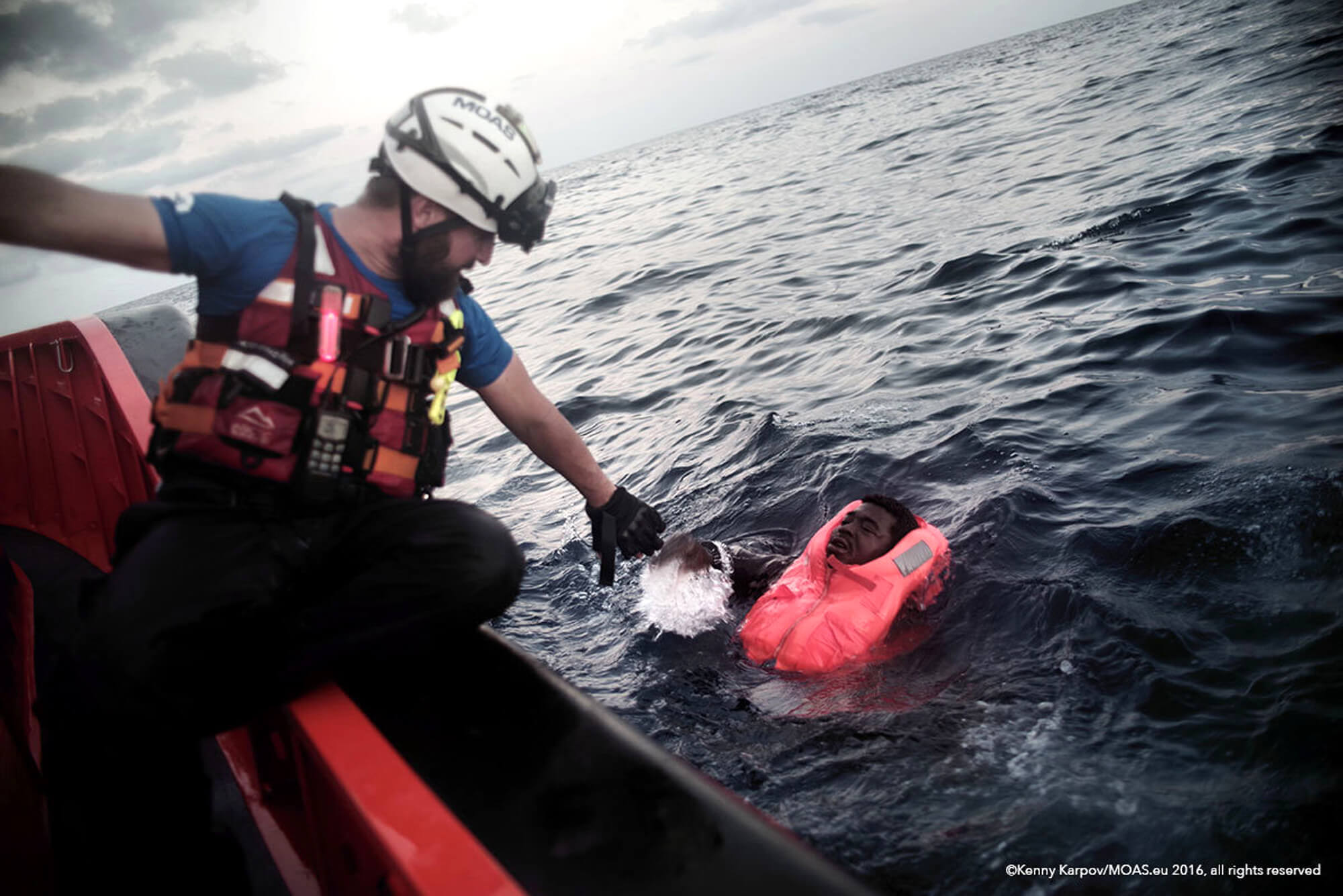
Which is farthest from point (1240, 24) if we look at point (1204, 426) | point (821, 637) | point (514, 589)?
point (514, 589)

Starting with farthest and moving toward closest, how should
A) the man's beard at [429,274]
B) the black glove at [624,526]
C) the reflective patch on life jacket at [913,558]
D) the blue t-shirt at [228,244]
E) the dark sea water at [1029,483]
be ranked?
the reflective patch on life jacket at [913,558] → the black glove at [624,526] → the dark sea water at [1029,483] → the man's beard at [429,274] → the blue t-shirt at [228,244]

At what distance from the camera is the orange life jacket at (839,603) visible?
12.8ft

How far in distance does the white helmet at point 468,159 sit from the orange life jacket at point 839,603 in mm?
2438

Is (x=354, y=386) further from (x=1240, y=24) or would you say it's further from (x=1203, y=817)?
(x=1240, y=24)

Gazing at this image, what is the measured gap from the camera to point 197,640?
2.04m

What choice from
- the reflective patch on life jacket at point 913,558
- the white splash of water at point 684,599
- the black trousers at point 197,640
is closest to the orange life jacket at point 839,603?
the reflective patch on life jacket at point 913,558

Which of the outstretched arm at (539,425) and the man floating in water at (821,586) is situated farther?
the man floating in water at (821,586)

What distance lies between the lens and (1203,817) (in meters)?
2.65

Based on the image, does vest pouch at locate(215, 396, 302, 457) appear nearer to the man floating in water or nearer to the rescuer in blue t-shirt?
the rescuer in blue t-shirt

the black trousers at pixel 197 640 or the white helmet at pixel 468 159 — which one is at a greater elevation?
the white helmet at pixel 468 159

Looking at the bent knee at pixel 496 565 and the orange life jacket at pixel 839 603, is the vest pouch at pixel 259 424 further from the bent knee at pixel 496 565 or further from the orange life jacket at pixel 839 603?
the orange life jacket at pixel 839 603

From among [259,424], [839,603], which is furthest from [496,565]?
[839,603]

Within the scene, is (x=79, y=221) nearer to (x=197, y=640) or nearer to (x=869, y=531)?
(x=197, y=640)

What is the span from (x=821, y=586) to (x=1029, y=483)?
1.77 meters
